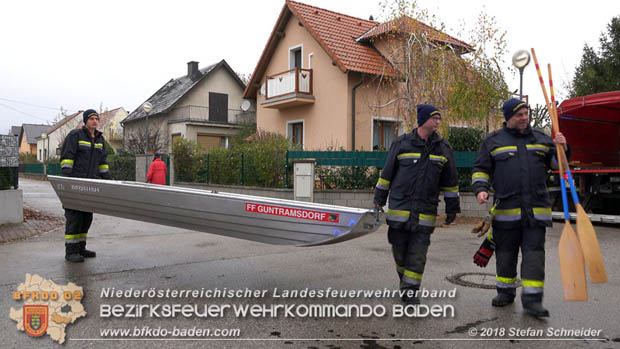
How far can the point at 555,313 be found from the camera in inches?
173

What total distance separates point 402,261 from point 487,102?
351 inches

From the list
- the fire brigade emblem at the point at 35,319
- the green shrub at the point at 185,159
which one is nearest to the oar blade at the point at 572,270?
the fire brigade emblem at the point at 35,319

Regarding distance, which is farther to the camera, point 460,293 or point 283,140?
point 283,140

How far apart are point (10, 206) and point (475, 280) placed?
8.63 meters

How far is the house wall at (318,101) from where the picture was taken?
61.4 ft

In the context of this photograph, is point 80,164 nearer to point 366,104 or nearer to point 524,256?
point 524,256

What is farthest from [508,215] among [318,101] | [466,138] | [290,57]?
[290,57]

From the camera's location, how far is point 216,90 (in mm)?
35062

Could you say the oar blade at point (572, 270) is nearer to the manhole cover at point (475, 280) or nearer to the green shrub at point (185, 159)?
the manhole cover at point (475, 280)

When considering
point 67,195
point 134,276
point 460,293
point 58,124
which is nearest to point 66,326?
point 134,276

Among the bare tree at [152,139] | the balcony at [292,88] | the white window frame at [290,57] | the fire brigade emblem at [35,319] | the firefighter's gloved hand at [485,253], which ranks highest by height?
the white window frame at [290,57]

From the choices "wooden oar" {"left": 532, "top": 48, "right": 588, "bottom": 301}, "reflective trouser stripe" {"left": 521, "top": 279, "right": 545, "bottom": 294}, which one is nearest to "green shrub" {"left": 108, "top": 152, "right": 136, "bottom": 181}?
"reflective trouser stripe" {"left": 521, "top": 279, "right": 545, "bottom": 294}

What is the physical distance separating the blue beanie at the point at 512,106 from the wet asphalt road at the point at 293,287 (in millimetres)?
1792

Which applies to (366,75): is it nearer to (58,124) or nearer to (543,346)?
(543,346)
